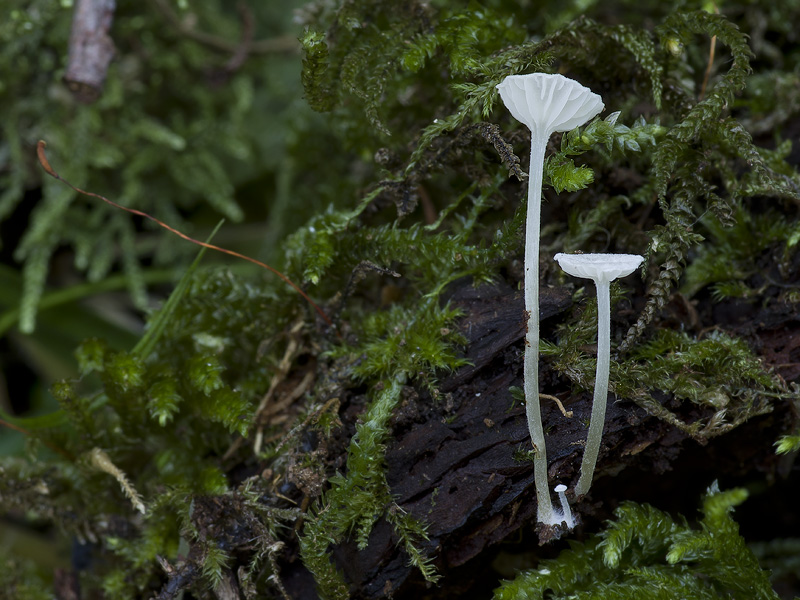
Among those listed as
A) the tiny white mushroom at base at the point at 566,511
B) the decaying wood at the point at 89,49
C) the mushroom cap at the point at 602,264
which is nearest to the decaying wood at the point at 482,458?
the tiny white mushroom at base at the point at 566,511

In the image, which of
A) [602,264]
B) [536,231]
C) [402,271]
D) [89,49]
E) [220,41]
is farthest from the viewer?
[220,41]

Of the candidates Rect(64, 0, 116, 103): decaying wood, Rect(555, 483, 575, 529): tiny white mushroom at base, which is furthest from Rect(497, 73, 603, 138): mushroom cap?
Rect(64, 0, 116, 103): decaying wood

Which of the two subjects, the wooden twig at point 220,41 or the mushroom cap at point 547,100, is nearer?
the mushroom cap at point 547,100

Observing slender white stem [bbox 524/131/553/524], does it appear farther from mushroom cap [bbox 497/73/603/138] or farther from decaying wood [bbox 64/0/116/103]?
decaying wood [bbox 64/0/116/103]

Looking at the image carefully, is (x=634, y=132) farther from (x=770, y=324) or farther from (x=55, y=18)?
(x=55, y=18)

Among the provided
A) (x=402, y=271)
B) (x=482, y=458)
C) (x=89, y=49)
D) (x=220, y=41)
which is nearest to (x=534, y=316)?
(x=482, y=458)

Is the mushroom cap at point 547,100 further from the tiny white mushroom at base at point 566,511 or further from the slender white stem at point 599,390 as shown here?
the tiny white mushroom at base at point 566,511

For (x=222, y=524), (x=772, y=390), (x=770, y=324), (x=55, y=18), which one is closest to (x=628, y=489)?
(x=772, y=390)

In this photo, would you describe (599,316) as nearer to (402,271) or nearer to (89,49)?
(402,271)
